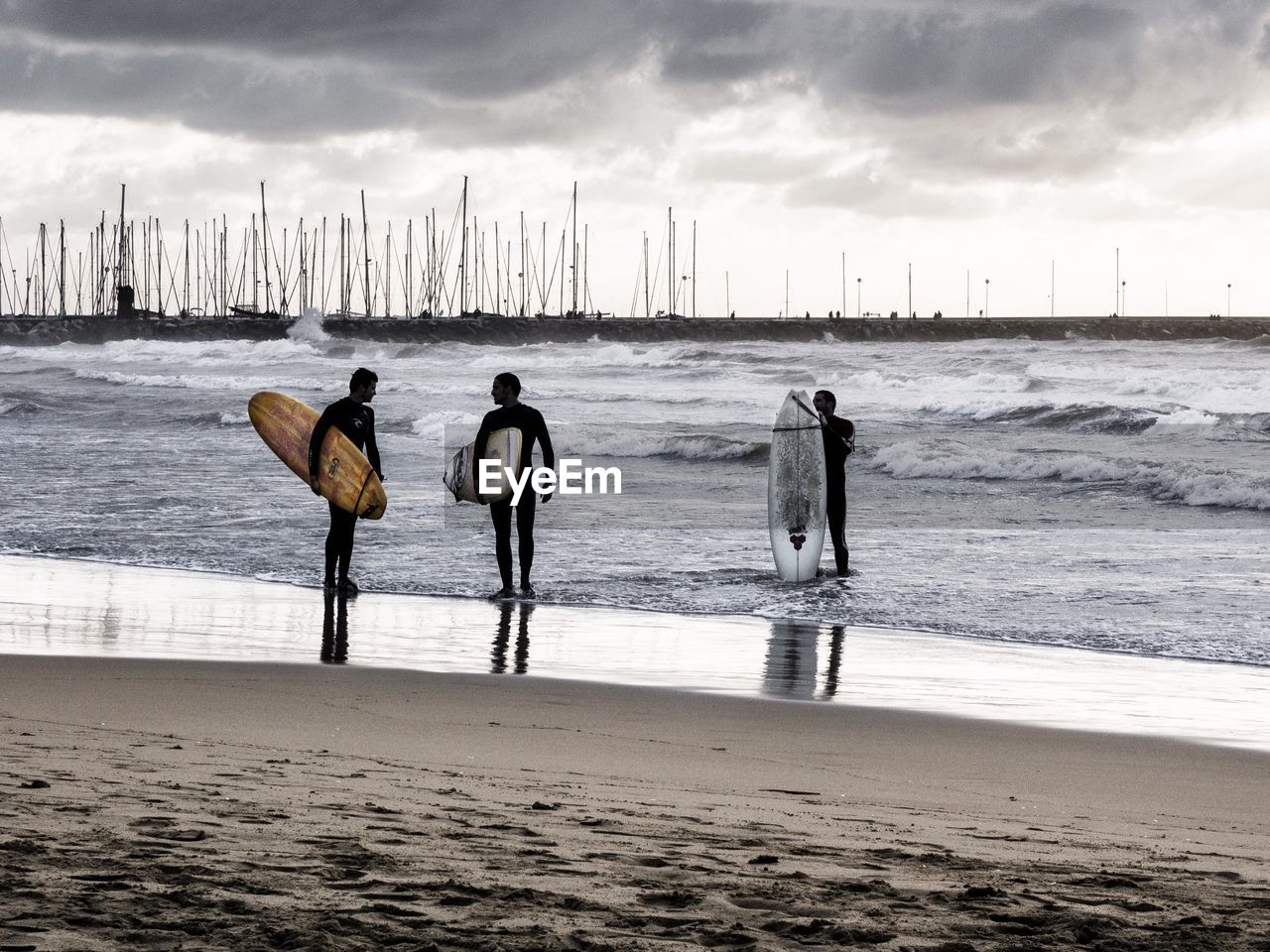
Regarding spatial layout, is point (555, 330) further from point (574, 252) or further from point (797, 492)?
point (797, 492)

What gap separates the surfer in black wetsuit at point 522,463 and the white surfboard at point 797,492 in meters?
2.22

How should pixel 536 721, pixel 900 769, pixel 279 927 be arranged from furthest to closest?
1. pixel 536 721
2. pixel 900 769
3. pixel 279 927

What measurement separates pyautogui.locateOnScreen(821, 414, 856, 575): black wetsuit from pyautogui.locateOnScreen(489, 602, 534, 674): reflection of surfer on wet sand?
2800 mm

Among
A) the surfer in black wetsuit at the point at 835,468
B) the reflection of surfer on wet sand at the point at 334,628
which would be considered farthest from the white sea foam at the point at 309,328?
the reflection of surfer on wet sand at the point at 334,628

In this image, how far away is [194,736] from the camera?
5047 mm

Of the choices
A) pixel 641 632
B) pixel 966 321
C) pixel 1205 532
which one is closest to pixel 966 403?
pixel 1205 532

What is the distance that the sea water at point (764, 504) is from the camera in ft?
33.5

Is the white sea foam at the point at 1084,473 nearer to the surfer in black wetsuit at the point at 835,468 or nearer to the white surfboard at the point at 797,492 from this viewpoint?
the white surfboard at the point at 797,492

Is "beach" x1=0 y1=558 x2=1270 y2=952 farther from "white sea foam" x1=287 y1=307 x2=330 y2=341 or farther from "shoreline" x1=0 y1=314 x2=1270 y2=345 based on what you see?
"shoreline" x1=0 y1=314 x2=1270 y2=345

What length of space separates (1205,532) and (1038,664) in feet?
24.7

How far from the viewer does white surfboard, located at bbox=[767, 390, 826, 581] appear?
1125 cm

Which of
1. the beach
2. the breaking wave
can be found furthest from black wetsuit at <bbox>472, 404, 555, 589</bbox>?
the breaking wave

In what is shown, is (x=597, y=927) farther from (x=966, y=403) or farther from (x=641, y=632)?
(x=966, y=403)

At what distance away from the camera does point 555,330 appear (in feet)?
299
